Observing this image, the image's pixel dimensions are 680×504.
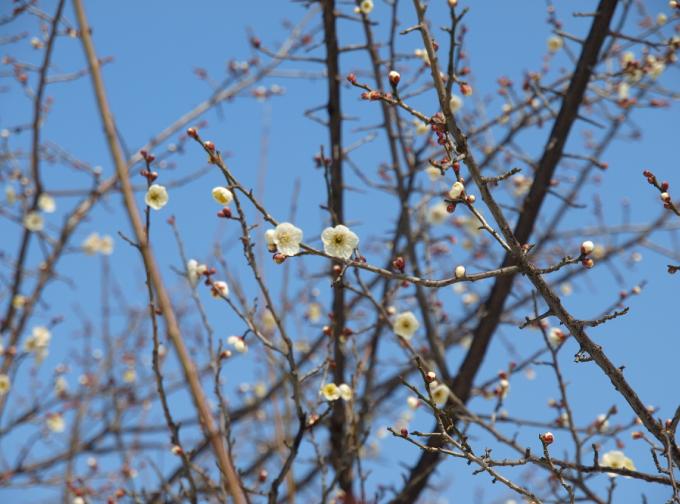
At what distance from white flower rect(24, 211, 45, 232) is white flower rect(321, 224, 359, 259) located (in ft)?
10.2

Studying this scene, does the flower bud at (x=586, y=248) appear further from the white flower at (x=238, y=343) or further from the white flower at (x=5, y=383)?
the white flower at (x=5, y=383)

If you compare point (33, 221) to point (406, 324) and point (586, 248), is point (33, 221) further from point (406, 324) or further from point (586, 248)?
point (586, 248)

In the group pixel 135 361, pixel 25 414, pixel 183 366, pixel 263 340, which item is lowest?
pixel 183 366

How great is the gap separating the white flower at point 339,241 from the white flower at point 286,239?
176mm

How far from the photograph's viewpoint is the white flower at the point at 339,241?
227cm

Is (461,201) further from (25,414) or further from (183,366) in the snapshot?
(25,414)

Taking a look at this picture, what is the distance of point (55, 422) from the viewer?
562cm

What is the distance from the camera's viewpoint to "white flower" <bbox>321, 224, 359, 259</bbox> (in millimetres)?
2270

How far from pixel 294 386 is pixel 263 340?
7.7 inches

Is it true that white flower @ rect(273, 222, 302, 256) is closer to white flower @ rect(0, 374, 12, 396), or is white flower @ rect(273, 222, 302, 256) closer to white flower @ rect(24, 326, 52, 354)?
white flower @ rect(0, 374, 12, 396)

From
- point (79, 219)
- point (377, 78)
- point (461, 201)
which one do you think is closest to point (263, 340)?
point (461, 201)

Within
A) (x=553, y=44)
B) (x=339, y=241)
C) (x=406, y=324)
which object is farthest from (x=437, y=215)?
(x=339, y=241)

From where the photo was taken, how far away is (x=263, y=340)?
2424 millimetres

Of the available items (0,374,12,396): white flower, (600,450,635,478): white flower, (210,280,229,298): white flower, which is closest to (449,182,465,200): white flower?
(210,280,229,298): white flower
